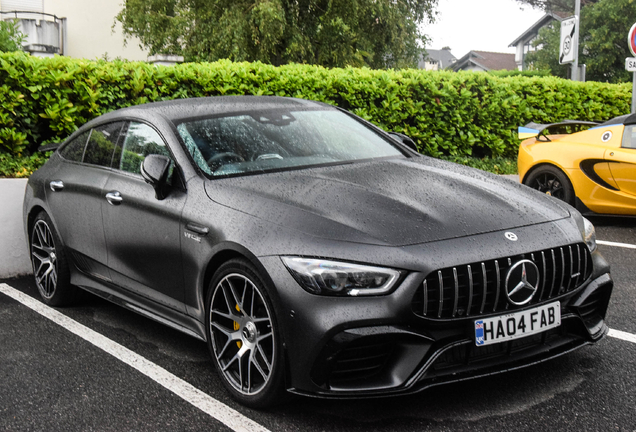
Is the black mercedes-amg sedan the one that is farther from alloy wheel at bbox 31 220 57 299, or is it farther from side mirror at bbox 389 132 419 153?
alloy wheel at bbox 31 220 57 299

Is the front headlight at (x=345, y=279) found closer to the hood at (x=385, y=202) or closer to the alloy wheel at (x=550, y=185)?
the hood at (x=385, y=202)

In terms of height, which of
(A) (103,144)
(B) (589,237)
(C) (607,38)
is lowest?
(B) (589,237)

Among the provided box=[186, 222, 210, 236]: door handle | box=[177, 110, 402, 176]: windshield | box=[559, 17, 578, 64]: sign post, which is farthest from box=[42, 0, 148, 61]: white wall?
box=[186, 222, 210, 236]: door handle

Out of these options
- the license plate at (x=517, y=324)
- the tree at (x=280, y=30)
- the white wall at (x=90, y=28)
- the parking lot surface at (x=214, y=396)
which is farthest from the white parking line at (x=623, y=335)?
the white wall at (x=90, y=28)

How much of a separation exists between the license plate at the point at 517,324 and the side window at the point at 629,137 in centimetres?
496

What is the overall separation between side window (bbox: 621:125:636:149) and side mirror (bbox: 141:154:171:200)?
5.50 m

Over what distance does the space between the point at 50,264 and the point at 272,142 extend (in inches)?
86.3

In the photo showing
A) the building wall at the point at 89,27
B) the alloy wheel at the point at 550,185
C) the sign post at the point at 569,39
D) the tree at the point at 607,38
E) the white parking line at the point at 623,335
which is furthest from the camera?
the tree at the point at 607,38

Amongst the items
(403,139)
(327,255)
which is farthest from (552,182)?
(327,255)

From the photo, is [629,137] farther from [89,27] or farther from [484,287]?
[89,27]

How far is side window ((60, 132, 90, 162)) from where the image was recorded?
17.2ft

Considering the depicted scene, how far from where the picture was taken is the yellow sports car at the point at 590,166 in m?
7.60

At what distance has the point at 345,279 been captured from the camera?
9.95 feet

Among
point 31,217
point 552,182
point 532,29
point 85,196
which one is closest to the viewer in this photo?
point 85,196
